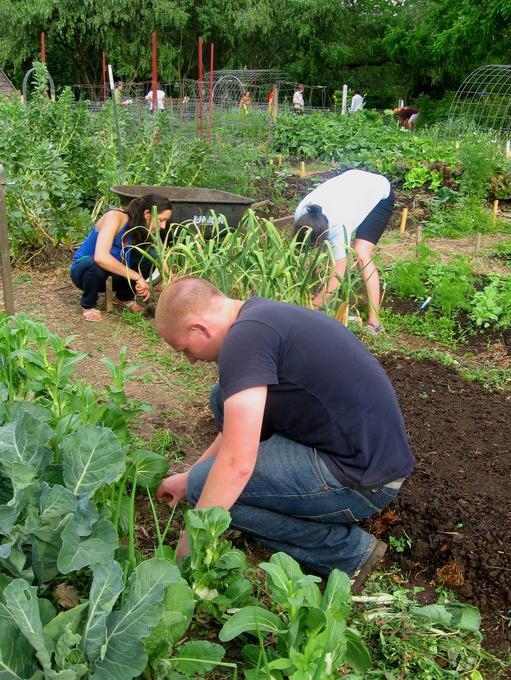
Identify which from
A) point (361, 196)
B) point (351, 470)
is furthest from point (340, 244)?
point (351, 470)

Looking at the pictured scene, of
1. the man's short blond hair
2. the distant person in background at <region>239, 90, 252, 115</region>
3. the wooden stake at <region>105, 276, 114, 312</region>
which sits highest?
the distant person in background at <region>239, 90, 252, 115</region>

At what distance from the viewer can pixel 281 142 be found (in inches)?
490

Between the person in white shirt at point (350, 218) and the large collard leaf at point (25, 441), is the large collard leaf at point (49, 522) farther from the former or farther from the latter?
the person in white shirt at point (350, 218)

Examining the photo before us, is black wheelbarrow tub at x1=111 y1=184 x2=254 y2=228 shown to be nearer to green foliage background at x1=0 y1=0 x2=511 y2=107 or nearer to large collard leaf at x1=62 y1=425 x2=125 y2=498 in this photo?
large collard leaf at x1=62 y1=425 x2=125 y2=498

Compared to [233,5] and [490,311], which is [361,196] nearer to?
Result: [490,311]

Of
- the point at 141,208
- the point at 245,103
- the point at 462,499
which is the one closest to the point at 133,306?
the point at 141,208

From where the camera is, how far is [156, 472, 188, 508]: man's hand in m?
2.47

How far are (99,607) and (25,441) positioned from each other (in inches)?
20.4

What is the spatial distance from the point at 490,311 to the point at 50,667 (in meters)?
4.09

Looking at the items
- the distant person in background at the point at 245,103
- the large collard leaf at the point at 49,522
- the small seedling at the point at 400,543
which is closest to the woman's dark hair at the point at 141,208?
the small seedling at the point at 400,543

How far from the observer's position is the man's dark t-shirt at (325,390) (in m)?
1.99

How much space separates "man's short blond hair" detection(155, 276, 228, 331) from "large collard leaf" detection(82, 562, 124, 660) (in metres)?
0.75

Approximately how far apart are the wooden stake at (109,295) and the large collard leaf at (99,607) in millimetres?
3314

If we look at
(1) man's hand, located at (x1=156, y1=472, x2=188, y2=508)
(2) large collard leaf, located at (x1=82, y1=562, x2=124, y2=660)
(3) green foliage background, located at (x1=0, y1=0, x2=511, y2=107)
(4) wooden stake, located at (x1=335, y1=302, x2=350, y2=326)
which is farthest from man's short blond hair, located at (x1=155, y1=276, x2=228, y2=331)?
(3) green foliage background, located at (x1=0, y1=0, x2=511, y2=107)
